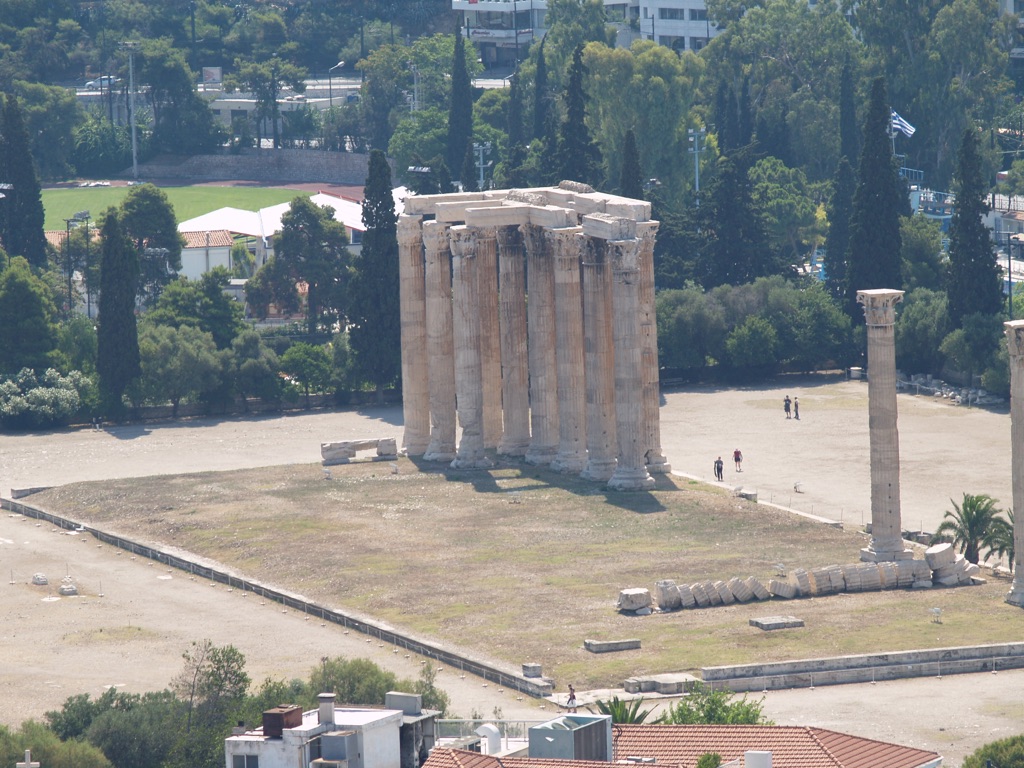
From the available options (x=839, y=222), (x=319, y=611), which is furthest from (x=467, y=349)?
(x=839, y=222)

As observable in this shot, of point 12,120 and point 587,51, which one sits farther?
point 587,51

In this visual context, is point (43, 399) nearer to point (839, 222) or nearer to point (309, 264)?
point (309, 264)

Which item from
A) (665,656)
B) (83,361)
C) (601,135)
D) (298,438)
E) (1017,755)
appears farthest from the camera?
(601,135)

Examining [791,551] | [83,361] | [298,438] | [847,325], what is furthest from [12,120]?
[791,551]

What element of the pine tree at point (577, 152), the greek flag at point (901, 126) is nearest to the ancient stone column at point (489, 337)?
the pine tree at point (577, 152)

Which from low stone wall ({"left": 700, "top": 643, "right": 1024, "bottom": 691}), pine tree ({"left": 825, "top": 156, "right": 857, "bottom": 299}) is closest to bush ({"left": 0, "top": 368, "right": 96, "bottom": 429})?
pine tree ({"left": 825, "top": 156, "right": 857, "bottom": 299})

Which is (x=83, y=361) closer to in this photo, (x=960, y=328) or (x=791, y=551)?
(x=960, y=328)

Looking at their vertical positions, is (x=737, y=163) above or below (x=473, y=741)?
above
